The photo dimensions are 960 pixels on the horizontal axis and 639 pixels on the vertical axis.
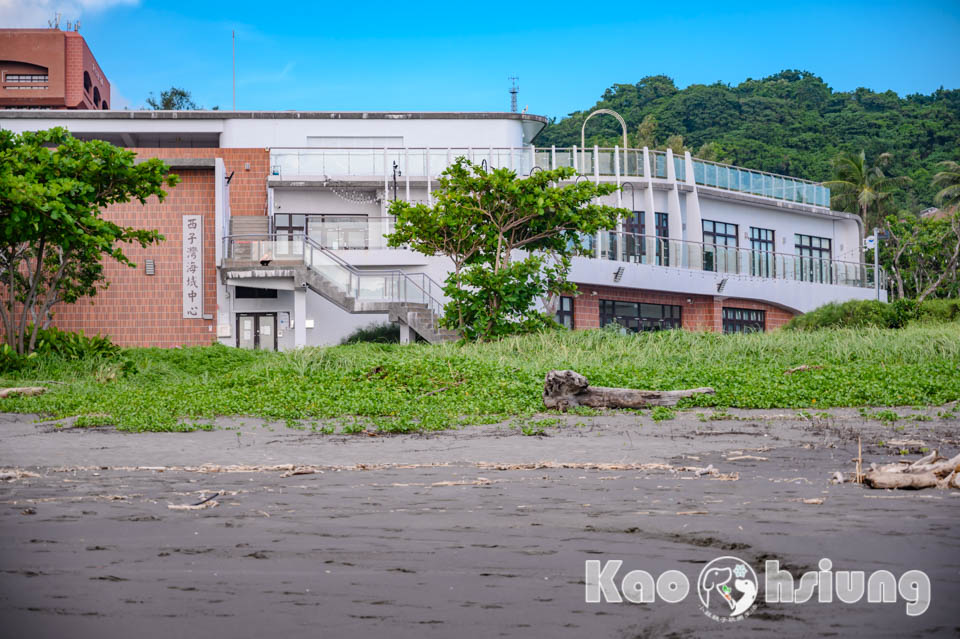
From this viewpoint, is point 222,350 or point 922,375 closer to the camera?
point 922,375

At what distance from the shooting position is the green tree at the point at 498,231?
23.2m

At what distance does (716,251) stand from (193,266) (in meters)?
17.9

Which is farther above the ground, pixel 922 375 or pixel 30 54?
pixel 30 54

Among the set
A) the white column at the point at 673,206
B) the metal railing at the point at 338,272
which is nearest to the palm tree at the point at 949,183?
the white column at the point at 673,206

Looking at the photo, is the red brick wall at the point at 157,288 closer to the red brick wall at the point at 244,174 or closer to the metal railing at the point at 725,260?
the red brick wall at the point at 244,174

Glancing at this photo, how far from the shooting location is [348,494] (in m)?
7.47

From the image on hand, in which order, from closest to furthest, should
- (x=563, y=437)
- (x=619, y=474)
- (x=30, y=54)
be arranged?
(x=619, y=474) → (x=563, y=437) → (x=30, y=54)

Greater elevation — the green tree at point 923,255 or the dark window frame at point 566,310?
the green tree at point 923,255

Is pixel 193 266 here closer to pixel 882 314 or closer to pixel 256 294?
Answer: pixel 256 294

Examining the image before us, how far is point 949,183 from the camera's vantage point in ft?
172

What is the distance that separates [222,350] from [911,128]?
48.3 metres

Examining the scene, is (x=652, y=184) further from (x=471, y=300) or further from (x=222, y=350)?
(x=222, y=350)

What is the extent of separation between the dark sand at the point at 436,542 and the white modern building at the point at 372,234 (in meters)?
16.9

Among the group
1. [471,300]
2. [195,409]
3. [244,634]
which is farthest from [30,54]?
[244,634]
